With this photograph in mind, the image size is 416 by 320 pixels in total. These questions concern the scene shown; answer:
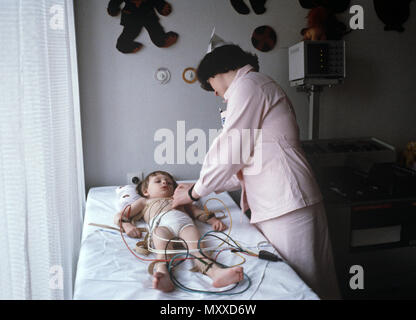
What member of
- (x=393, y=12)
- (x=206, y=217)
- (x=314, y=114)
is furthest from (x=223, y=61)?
(x=393, y=12)

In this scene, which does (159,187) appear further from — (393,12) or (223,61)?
(393,12)

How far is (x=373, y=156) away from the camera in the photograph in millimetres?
2264

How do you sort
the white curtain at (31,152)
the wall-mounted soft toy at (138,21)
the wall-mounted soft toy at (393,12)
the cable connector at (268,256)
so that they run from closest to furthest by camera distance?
the white curtain at (31,152)
the cable connector at (268,256)
the wall-mounted soft toy at (138,21)
the wall-mounted soft toy at (393,12)

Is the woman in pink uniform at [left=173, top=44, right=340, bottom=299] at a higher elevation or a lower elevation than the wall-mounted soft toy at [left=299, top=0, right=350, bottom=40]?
lower

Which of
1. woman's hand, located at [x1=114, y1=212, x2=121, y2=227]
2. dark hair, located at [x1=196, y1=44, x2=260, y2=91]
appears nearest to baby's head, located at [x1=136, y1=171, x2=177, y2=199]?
woman's hand, located at [x1=114, y1=212, x2=121, y2=227]

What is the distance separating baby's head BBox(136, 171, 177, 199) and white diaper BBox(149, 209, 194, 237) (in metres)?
0.25

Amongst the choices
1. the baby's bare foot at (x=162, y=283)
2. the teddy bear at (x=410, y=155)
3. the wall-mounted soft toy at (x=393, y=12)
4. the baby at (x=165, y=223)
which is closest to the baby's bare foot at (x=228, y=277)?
the baby at (x=165, y=223)

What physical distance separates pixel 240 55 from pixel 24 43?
90 centimetres

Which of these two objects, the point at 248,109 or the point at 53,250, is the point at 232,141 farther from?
the point at 53,250

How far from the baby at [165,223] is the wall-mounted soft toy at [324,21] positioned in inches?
56.3

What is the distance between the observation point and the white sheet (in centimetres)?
97

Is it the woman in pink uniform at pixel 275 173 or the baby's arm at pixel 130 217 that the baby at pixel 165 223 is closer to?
the baby's arm at pixel 130 217

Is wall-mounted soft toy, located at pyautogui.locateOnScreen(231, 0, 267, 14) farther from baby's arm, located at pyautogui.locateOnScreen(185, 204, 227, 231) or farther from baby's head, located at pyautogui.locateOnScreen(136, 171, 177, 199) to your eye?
baby's arm, located at pyautogui.locateOnScreen(185, 204, 227, 231)

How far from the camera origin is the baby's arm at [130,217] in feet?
4.70
